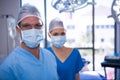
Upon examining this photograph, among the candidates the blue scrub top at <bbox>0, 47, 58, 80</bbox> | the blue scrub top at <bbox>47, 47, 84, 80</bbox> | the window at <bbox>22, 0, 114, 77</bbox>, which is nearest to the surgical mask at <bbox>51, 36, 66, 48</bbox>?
the blue scrub top at <bbox>47, 47, 84, 80</bbox>

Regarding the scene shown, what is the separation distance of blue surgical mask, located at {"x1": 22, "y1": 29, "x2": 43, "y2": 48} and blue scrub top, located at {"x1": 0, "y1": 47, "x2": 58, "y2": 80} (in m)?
0.05

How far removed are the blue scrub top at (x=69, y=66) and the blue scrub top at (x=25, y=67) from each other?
1.30 feet

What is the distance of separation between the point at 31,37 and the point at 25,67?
20 centimetres

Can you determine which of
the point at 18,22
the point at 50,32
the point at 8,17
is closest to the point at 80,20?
the point at 8,17

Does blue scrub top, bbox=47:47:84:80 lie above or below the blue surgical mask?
below

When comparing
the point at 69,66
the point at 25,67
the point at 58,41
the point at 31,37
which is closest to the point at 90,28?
the point at 58,41

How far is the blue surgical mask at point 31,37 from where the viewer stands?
1.24 metres

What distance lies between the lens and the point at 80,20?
13.7ft

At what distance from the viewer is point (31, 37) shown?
1.27 m

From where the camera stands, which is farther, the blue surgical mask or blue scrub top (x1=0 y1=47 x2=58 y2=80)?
the blue surgical mask

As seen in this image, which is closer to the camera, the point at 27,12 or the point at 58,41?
the point at 27,12

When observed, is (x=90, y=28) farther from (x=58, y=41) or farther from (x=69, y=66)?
(x=69, y=66)

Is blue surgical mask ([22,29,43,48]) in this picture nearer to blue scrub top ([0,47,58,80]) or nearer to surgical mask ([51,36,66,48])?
blue scrub top ([0,47,58,80])

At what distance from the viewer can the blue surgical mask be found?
4.08 feet
